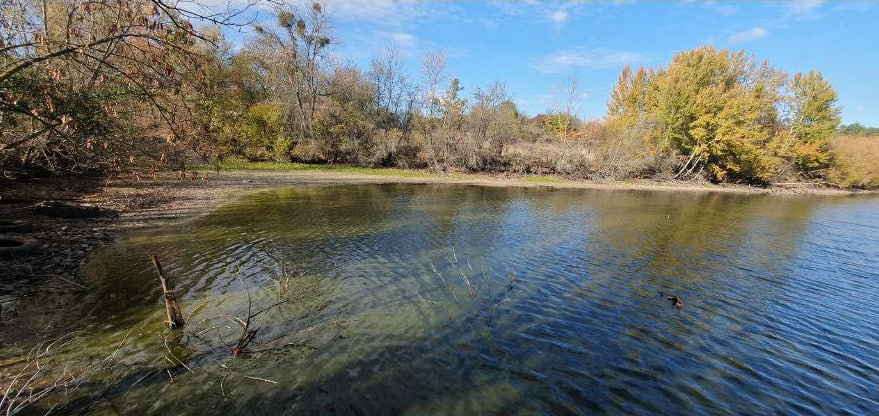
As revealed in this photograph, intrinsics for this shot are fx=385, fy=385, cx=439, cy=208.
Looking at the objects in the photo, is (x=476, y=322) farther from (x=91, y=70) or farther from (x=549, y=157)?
(x=549, y=157)

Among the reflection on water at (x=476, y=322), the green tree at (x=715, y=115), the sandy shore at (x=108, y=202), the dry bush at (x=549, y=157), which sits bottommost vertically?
the reflection on water at (x=476, y=322)

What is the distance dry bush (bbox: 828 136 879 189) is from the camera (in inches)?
1957

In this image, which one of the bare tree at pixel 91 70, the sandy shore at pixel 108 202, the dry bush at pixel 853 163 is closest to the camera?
the bare tree at pixel 91 70

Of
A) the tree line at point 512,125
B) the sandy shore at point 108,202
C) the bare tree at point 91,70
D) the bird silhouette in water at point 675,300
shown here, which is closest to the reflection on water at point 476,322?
the bird silhouette in water at point 675,300

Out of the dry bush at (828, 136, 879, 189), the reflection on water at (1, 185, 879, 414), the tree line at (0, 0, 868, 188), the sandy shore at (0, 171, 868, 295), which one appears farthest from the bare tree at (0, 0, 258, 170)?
the dry bush at (828, 136, 879, 189)

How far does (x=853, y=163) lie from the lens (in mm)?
49594

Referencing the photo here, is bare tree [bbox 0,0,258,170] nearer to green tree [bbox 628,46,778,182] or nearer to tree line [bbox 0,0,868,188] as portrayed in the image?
tree line [bbox 0,0,868,188]

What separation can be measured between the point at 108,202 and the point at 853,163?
75195 mm

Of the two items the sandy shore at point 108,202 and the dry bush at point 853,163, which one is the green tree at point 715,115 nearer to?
the dry bush at point 853,163

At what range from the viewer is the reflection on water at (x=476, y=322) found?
5773 millimetres

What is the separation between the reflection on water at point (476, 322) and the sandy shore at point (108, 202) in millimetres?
947

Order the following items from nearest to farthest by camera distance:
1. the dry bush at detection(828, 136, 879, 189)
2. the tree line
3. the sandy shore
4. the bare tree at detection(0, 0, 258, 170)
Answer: the bare tree at detection(0, 0, 258, 170) < the sandy shore < the tree line < the dry bush at detection(828, 136, 879, 189)

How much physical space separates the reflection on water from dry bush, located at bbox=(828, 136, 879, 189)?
161ft

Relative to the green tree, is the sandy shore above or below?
below
